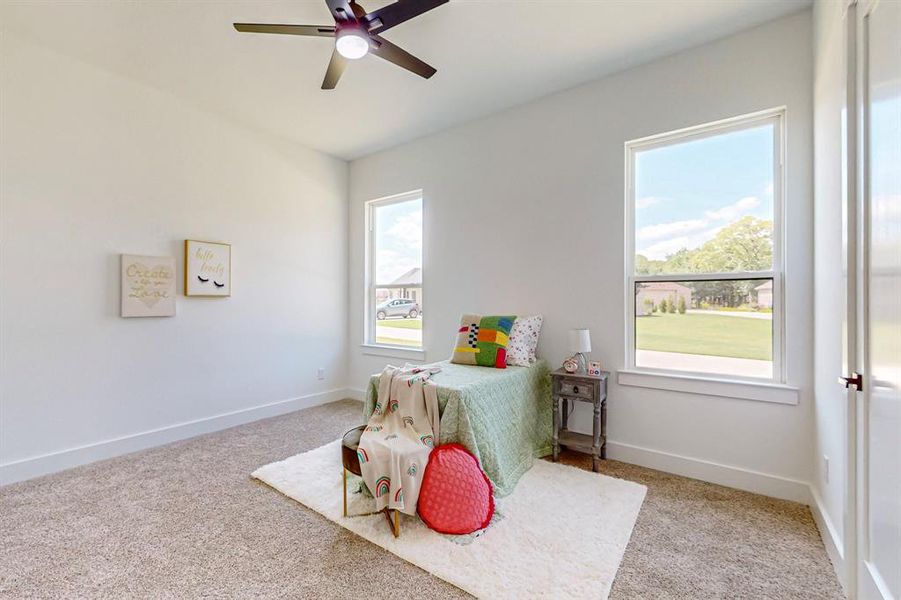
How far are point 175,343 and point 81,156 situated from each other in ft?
5.03

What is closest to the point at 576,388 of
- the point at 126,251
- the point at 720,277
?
the point at 720,277

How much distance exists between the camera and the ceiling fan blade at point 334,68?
214 cm

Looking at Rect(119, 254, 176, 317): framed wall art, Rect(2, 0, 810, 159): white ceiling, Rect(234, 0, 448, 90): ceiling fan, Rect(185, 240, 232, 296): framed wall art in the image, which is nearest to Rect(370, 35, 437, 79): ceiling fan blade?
Rect(234, 0, 448, 90): ceiling fan

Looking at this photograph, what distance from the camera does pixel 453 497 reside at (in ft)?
6.38

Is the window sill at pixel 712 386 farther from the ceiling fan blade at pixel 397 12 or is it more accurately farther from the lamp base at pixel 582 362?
the ceiling fan blade at pixel 397 12

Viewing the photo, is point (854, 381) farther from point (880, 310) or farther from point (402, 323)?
point (402, 323)

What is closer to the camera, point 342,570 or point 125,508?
point 342,570

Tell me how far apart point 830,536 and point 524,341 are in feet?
6.13

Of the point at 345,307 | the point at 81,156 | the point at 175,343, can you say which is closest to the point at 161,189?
the point at 81,156

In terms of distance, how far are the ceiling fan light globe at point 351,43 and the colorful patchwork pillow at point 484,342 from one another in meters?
1.98

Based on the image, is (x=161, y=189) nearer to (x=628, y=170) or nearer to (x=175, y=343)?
(x=175, y=343)

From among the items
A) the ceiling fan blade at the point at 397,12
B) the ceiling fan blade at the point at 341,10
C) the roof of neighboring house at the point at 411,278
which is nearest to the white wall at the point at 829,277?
the ceiling fan blade at the point at 397,12

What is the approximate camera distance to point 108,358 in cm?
288

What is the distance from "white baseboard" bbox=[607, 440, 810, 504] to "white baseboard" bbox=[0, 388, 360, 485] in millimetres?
3189
